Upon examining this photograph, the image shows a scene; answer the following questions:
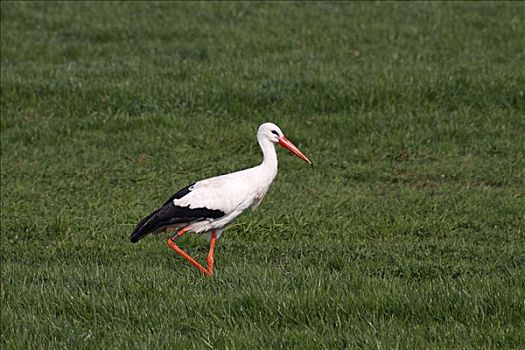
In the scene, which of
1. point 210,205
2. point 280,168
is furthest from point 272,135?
point 280,168

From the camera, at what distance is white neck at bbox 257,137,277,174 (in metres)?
7.91

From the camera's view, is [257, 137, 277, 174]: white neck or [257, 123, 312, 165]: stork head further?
[257, 123, 312, 165]: stork head

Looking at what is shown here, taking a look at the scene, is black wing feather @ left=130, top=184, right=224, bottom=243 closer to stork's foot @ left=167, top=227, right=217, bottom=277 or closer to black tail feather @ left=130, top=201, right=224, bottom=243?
black tail feather @ left=130, top=201, right=224, bottom=243

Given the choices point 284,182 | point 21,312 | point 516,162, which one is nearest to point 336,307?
point 21,312

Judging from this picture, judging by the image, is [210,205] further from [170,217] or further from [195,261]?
[195,261]

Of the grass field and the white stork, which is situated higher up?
the white stork

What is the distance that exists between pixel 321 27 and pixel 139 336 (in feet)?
33.7

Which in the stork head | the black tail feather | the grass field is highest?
the stork head

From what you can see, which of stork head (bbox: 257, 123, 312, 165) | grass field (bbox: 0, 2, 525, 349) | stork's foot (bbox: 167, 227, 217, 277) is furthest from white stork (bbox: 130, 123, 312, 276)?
grass field (bbox: 0, 2, 525, 349)

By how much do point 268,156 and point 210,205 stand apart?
0.61 meters

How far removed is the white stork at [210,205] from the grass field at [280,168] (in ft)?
1.03

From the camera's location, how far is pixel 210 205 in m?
7.68

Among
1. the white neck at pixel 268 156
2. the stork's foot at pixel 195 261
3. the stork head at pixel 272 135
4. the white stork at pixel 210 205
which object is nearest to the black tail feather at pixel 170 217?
the white stork at pixel 210 205

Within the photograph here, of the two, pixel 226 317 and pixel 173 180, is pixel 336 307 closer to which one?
pixel 226 317
